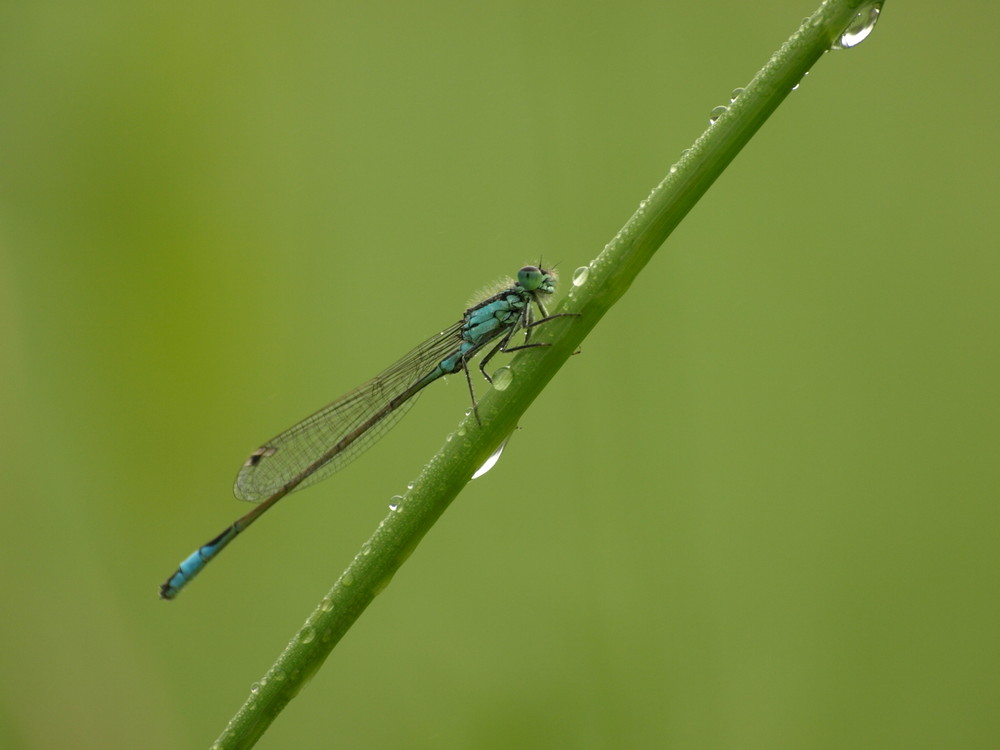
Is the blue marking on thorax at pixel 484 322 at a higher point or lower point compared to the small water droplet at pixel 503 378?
higher

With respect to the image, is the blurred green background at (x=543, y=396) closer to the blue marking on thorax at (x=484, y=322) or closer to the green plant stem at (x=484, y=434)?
the blue marking on thorax at (x=484, y=322)

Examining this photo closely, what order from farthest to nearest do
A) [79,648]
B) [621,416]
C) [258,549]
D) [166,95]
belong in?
1. [166,95]
2. [258,549]
3. [79,648]
4. [621,416]

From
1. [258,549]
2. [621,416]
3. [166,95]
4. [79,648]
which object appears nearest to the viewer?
[621,416]

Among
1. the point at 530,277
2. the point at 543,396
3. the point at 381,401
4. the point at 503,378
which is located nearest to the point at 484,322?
the point at 530,277

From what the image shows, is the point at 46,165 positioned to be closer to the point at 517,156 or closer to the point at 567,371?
the point at 517,156

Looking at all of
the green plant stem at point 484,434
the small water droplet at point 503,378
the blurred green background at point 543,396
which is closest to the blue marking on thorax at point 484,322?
the blurred green background at point 543,396

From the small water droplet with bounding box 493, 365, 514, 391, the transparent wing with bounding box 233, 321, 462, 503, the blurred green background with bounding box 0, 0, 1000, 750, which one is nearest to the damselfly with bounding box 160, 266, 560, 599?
the transparent wing with bounding box 233, 321, 462, 503

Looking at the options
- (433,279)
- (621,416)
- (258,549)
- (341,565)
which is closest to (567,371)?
(621,416)
